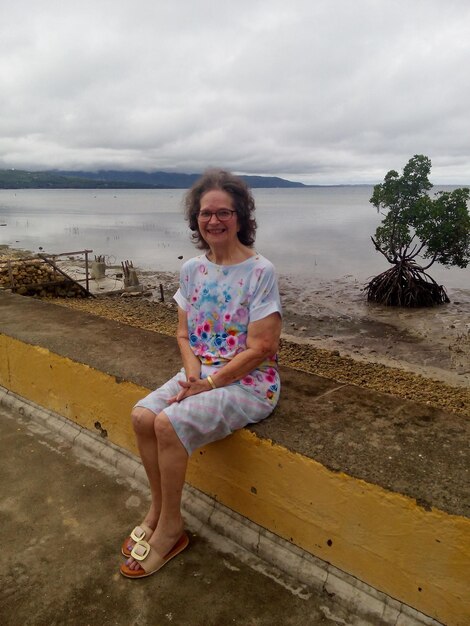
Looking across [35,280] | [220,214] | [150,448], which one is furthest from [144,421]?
[35,280]

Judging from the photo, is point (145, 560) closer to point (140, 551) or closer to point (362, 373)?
point (140, 551)

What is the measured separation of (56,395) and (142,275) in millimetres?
22609

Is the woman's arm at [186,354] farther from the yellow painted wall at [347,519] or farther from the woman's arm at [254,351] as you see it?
the yellow painted wall at [347,519]

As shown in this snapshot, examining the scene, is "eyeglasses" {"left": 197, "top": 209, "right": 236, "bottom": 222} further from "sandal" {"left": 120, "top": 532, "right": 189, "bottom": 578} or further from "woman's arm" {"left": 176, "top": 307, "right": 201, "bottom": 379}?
"sandal" {"left": 120, "top": 532, "right": 189, "bottom": 578}

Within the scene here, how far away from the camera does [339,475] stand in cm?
184

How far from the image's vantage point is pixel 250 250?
97.7 inches

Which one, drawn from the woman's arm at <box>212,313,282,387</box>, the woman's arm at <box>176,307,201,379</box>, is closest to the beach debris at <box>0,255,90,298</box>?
the woman's arm at <box>176,307,201,379</box>

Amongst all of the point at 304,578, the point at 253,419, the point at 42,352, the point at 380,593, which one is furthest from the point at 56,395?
the point at 380,593

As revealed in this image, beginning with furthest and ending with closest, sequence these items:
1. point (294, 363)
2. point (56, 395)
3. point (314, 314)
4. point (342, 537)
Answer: point (314, 314)
point (294, 363)
point (56, 395)
point (342, 537)

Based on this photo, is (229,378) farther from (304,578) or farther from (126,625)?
(126,625)

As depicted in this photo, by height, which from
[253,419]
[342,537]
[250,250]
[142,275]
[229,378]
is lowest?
[142,275]

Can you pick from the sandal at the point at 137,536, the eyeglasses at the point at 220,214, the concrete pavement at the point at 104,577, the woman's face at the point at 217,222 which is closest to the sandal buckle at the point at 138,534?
the sandal at the point at 137,536

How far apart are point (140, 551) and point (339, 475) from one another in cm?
93

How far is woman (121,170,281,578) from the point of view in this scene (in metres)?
2.06
